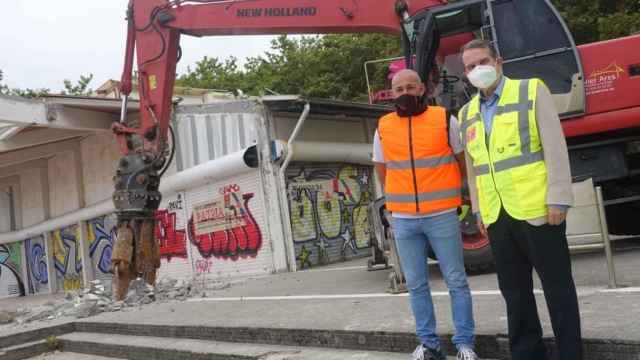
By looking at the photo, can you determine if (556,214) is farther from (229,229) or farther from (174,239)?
(174,239)

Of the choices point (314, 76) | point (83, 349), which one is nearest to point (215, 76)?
point (314, 76)

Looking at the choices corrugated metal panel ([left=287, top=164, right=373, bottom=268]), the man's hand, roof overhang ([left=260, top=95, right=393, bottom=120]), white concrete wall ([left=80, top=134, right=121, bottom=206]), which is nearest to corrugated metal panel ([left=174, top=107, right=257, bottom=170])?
roof overhang ([left=260, top=95, right=393, bottom=120])

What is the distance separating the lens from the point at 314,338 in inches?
213

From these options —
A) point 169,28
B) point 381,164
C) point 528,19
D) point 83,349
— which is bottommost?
point 83,349

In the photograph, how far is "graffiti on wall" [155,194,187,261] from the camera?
47.8ft

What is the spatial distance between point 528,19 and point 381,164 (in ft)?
12.0

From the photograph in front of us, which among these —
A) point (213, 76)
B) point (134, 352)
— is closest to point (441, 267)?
point (134, 352)

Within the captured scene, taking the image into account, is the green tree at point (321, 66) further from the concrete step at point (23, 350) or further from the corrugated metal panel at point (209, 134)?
the concrete step at point (23, 350)

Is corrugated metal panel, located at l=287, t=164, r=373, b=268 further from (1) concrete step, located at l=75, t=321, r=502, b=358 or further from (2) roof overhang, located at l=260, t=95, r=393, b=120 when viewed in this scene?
(1) concrete step, located at l=75, t=321, r=502, b=358

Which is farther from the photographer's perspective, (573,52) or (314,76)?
(314,76)

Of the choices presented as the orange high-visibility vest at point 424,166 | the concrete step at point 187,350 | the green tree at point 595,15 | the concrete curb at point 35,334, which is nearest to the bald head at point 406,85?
the orange high-visibility vest at point 424,166

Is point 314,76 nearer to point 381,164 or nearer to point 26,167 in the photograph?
point 26,167

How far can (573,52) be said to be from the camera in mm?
6750

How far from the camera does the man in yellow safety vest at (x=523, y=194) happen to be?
3.23m
